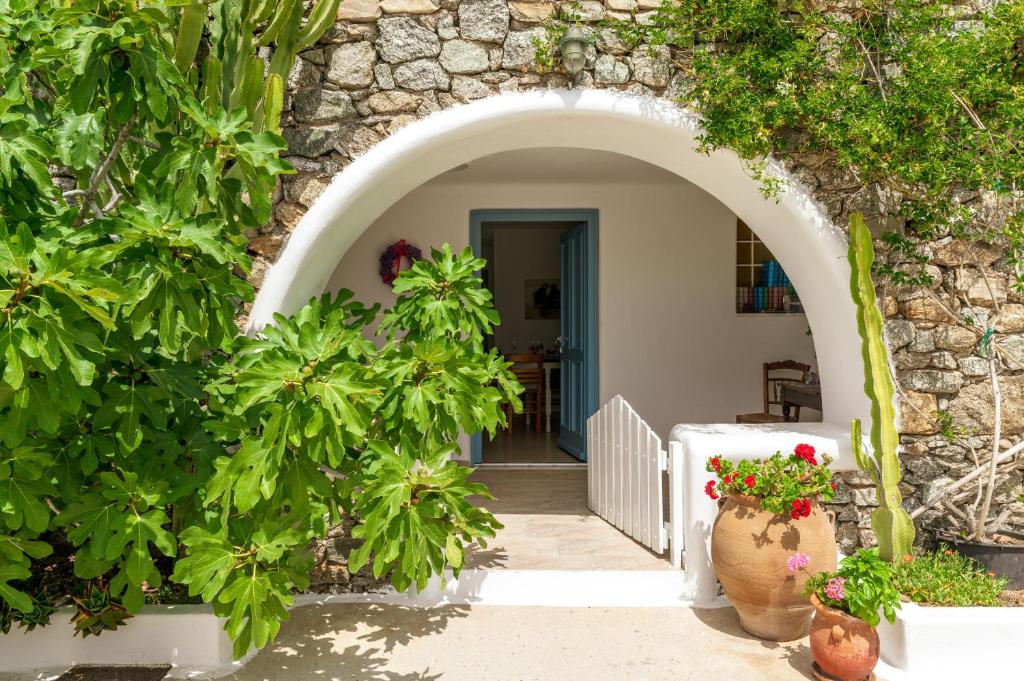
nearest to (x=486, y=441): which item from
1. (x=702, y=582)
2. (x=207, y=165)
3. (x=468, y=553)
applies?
(x=468, y=553)

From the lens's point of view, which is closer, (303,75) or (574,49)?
(574,49)

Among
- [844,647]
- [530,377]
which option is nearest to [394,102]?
[844,647]

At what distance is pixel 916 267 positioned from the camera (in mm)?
3328

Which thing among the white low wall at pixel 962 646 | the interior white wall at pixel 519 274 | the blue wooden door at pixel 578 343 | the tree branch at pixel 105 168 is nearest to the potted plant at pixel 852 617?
the white low wall at pixel 962 646

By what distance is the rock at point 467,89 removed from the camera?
3.31 metres

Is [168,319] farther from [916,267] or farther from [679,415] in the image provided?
[679,415]

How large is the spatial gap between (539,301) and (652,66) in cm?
741

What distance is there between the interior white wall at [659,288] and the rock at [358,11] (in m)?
2.63

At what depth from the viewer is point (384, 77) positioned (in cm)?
331

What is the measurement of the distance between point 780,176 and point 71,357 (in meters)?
3.05

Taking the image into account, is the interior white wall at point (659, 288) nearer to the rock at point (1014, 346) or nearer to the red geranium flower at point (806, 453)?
the rock at point (1014, 346)

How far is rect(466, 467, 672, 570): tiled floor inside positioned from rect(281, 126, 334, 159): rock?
7.50ft

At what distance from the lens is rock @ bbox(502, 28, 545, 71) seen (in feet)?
10.8

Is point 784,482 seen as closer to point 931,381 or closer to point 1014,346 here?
point 931,381
